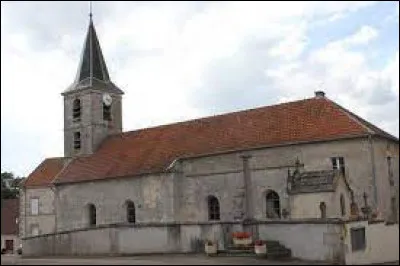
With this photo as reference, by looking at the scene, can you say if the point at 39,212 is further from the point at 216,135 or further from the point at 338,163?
the point at 338,163

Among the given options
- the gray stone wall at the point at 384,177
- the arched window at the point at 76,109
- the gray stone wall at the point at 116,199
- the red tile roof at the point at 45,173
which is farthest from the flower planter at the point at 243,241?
the arched window at the point at 76,109

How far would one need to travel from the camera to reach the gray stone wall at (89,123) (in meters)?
48.0

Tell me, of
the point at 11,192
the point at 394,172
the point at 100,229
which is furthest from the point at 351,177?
the point at 11,192

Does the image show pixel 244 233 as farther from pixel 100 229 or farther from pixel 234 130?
pixel 234 130

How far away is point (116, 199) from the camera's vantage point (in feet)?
134

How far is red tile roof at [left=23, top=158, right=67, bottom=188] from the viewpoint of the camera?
5052 centimetres

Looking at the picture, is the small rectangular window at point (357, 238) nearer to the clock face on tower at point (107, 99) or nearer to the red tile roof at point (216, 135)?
the red tile roof at point (216, 135)

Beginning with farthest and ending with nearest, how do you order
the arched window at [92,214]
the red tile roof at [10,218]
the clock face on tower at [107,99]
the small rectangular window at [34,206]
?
the red tile roof at [10,218] → the small rectangular window at [34,206] → the clock face on tower at [107,99] → the arched window at [92,214]

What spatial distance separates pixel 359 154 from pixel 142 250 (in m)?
12.4

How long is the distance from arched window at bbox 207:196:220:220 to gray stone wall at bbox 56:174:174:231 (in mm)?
2350

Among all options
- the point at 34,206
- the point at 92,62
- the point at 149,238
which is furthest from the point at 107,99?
the point at 149,238

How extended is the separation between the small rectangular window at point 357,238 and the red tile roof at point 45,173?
97.9ft

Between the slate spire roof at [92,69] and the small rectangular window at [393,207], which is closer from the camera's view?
the small rectangular window at [393,207]

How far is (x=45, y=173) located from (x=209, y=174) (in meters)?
20.3
